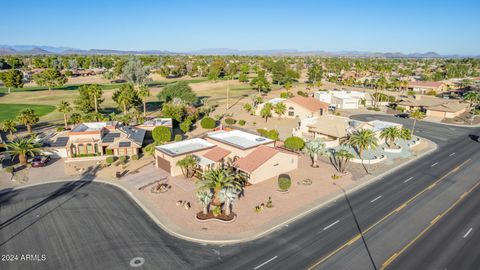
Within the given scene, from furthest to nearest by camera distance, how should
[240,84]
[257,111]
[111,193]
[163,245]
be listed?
1. [240,84]
2. [257,111]
3. [111,193]
4. [163,245]

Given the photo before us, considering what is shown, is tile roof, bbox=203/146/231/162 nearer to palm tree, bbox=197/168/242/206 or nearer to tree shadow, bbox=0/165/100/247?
palm tree, bbox=197/168/242/206

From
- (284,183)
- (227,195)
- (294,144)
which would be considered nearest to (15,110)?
(294,144)

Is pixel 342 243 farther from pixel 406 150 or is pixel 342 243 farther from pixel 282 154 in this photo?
pixel 406 150

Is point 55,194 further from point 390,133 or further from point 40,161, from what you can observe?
→ point 390,133

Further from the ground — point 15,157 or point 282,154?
point 282,154

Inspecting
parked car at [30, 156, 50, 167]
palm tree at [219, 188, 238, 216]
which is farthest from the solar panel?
palm tree at [219, 188, 238, 216]

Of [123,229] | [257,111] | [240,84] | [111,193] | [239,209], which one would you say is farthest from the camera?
[240,84]

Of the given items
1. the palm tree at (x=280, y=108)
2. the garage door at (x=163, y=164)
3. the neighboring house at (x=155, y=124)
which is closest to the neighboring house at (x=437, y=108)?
the palm tree at (x=280, y=108)

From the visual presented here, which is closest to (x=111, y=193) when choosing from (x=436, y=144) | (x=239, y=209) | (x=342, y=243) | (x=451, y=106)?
(x=239, y=209)
